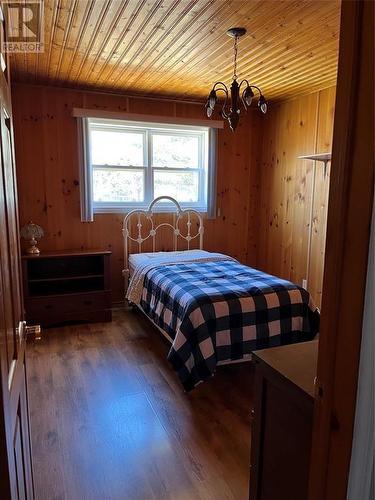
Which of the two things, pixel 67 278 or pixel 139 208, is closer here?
pixel 67 278

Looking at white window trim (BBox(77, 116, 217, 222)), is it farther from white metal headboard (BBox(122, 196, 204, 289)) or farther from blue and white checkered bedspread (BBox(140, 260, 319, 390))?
blue and white checkered bedspread (BBox(140, 260, 319, 390))

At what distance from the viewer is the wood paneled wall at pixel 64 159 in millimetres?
3969

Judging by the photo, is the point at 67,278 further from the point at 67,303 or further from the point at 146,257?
the point at 146,257

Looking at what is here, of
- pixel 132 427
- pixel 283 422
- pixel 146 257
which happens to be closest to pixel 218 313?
pixel 132 427

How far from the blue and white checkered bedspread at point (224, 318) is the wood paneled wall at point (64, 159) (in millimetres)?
1553

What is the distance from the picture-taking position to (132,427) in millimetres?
2203

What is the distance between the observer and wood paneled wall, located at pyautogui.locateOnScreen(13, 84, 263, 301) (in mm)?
3969

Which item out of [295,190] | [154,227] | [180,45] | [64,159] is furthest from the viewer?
[154,227]

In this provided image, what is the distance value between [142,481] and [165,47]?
2949mm

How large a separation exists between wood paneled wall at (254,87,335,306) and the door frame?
3.37 m

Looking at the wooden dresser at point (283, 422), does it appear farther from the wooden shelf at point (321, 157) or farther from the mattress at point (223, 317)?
the wooden shelf at point (321, 157)

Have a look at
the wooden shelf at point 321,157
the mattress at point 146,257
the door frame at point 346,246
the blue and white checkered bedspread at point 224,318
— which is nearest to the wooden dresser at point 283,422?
the door frame at point 346,246

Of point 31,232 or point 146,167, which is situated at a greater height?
point 146,167

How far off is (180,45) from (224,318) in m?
2.12
